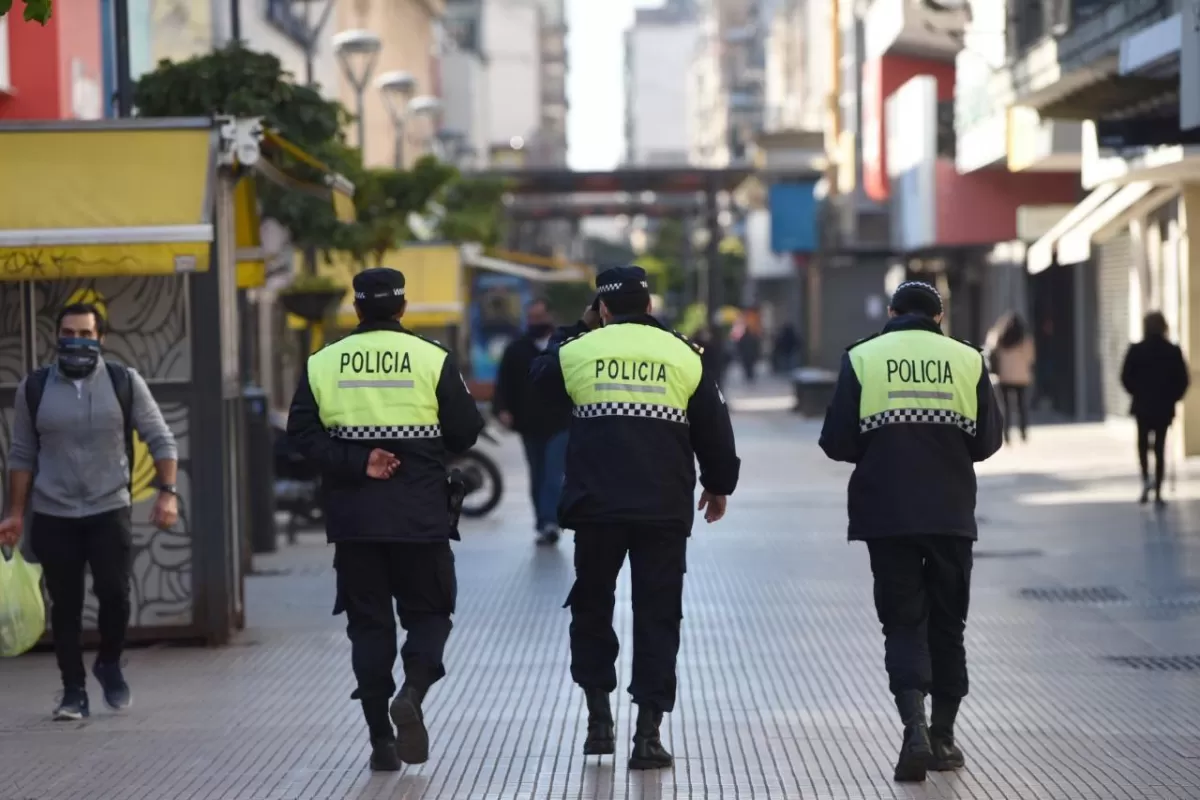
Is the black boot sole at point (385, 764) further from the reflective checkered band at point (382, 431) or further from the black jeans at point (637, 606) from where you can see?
the reflective checkered band at point (382, 431)

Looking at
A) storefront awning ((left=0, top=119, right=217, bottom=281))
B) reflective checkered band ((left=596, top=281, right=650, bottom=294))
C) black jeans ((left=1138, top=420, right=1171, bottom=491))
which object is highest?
storefront awning ((left=0, top=119, right=217, bottom=281))

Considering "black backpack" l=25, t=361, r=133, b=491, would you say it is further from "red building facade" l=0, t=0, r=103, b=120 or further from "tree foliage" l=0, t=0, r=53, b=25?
"red building facade" l=0, t=0, r=103, b=120

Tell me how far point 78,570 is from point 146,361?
260 centimetres

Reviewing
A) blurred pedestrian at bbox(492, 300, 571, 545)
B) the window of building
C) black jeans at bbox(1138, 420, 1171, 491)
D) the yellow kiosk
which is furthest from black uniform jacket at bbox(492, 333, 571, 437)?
the window of building

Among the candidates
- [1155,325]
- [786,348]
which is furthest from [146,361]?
[786,348]

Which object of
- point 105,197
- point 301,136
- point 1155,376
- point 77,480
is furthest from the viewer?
point 1155,376

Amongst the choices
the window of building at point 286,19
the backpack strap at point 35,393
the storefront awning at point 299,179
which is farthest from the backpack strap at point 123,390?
the window of building at point 286,19

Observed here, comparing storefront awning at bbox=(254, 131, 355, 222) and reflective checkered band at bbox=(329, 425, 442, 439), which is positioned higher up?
storefront awning at bbox=(254, 131, 355, 222)

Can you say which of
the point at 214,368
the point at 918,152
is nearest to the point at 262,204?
the point at 214,368

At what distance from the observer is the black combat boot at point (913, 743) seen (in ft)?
25.6

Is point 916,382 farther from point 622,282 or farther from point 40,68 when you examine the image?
point 40,68

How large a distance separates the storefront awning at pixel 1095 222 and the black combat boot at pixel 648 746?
1666 centimetres

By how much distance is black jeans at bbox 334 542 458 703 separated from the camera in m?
8.16

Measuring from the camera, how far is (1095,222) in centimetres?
2542
